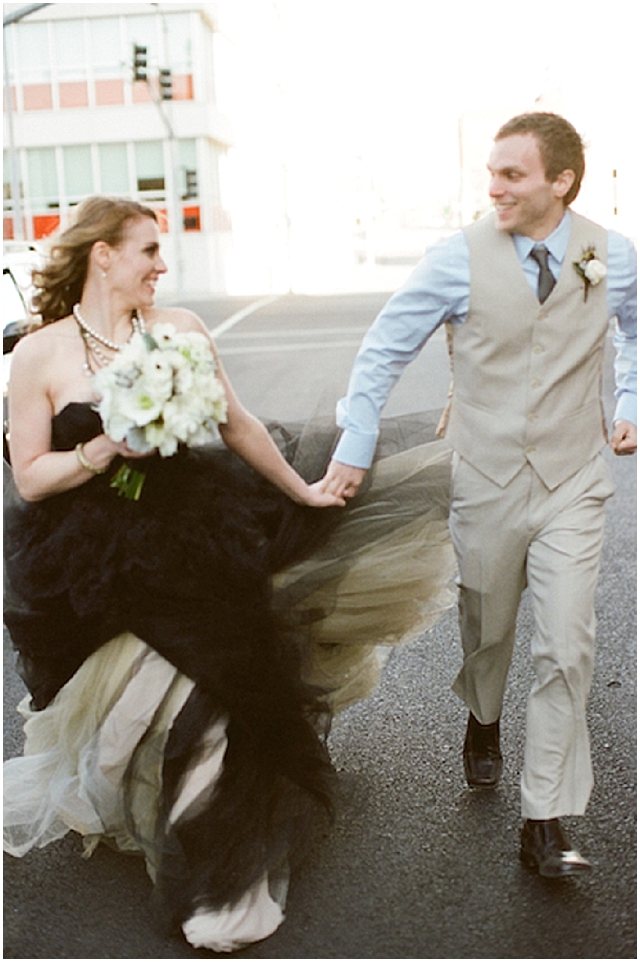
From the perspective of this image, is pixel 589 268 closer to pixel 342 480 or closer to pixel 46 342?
pixel 342 480

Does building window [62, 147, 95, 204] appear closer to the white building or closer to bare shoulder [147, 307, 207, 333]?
the white building

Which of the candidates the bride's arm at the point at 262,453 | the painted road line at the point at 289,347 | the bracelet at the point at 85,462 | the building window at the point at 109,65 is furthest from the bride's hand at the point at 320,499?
the building window at the point at 109,65

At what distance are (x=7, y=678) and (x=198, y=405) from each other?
111 inches

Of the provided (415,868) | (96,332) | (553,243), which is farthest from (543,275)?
(415,868)

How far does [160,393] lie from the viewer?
304 centimetres

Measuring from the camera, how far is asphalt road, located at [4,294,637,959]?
3.17m

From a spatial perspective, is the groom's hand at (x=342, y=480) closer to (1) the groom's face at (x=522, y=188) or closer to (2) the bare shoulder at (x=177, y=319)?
(2) the bare shoulder at (x=177, y=319)

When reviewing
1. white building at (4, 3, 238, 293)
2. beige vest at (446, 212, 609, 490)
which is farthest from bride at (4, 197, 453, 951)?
white building at (4, 3, 238, 293)

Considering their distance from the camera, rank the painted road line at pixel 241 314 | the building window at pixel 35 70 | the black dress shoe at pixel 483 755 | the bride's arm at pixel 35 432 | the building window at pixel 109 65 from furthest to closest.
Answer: the building window at pixel 109 65, the building window at pixel 35 70, the painted road line at pixel 241 314, the black dress shoe at pixel 483 755, the bride's arm at pixel 35 432

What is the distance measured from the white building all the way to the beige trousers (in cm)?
4068

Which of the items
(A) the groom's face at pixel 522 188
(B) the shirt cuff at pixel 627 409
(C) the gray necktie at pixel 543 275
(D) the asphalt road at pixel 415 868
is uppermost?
(A) the groom's face at pixel 522 188

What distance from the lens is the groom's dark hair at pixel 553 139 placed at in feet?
11.8

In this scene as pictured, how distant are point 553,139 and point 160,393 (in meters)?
1.51

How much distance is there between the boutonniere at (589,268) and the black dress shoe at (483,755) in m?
1.53
